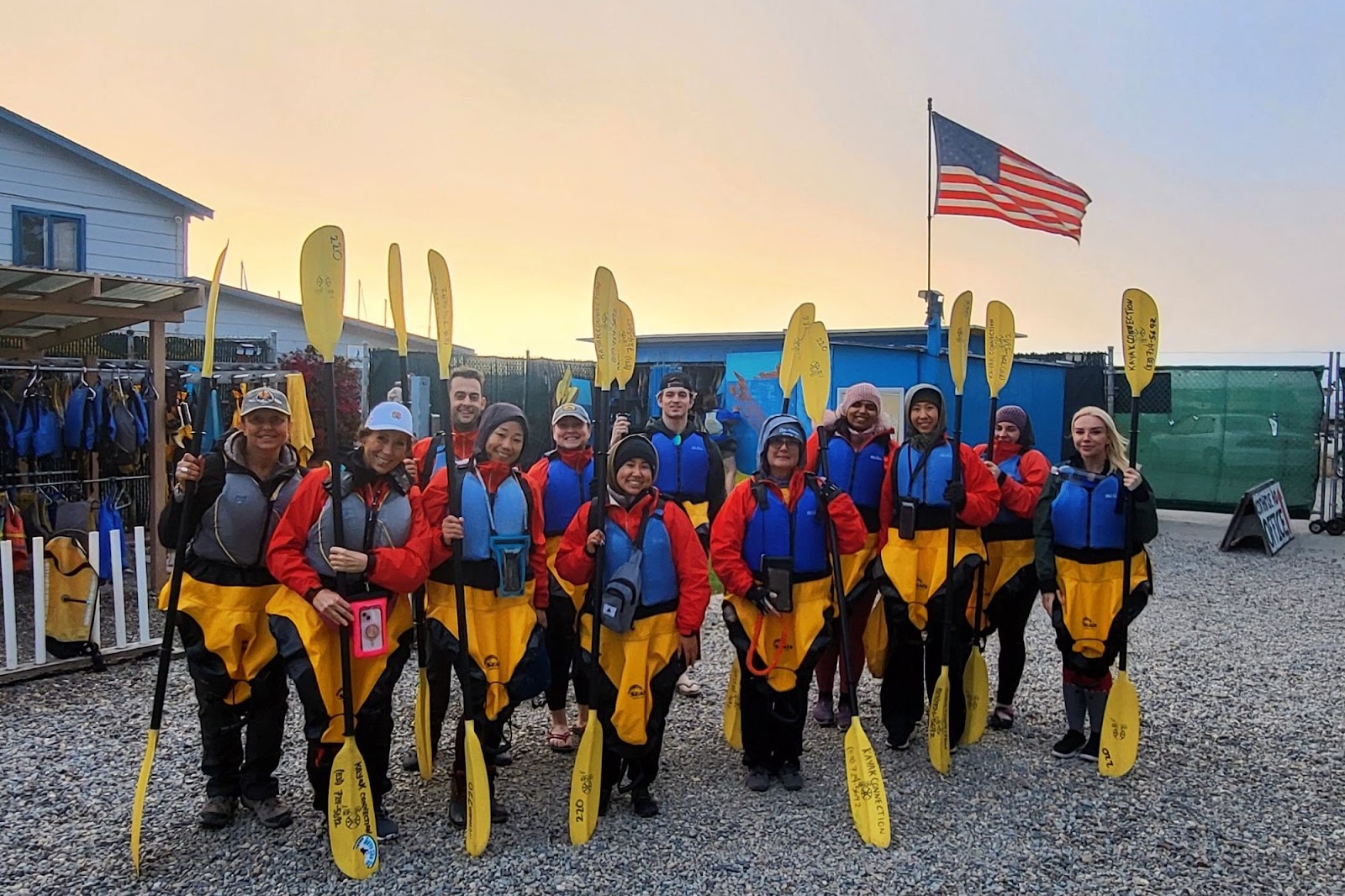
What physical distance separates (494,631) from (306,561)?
30.8 inches

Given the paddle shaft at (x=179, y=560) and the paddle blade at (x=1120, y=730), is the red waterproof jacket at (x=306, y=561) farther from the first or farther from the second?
the paddle blade at (x=1120, y=730)

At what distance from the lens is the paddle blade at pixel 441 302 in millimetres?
3785

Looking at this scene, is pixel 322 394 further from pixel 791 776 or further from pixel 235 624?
pixel 791 776

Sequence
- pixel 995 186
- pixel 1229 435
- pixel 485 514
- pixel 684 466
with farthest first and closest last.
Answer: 1. pixel 995 186
2. pixel 1229 435
3. pixel 684 466
4. pixel 485 514

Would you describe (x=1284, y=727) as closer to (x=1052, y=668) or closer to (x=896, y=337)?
(x=1052, y=668)

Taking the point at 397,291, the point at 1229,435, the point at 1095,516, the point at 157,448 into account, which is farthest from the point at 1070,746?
the point at 1229,435

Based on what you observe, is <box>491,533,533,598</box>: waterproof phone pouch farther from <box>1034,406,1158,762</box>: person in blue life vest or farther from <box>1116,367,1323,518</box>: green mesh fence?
<box>1116,367,1323,518</box>: green mesh fence

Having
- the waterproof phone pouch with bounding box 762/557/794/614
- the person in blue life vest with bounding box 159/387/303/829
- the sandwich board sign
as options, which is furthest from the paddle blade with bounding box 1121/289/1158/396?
the sandwich board sign

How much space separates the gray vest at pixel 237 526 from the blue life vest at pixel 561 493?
4.47 feet

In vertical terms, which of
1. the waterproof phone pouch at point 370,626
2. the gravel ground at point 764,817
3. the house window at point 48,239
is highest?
the house window at point 48,239

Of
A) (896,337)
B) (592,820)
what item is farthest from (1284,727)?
(896,337)

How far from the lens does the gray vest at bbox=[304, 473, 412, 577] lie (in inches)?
135

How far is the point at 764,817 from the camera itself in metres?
3.89

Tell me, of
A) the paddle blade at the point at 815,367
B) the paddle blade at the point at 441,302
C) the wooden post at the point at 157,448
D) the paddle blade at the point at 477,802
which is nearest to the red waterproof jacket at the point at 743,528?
the paddle blade at the point at 815,367
